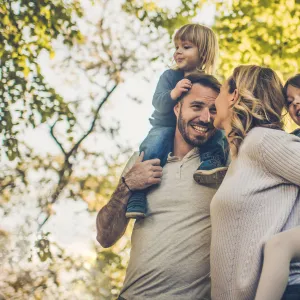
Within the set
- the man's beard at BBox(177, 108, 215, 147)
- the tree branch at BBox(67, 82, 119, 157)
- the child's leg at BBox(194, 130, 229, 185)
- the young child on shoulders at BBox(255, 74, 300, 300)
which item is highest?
the man's beard at BBox(177, 108, 215, 147)

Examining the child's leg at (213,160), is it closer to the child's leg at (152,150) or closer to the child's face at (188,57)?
the child's leg at (152,150)

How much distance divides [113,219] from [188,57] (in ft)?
4.41

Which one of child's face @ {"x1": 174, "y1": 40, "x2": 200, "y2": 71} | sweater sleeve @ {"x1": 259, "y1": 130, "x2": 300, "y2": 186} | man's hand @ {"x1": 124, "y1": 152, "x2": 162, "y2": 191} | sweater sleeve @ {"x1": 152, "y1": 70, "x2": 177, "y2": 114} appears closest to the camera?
sweater sleeve @ {"x1": 259, "y1": 130, "x2": 300, "y2": 186}

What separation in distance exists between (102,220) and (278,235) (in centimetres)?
138

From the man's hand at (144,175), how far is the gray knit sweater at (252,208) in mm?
712

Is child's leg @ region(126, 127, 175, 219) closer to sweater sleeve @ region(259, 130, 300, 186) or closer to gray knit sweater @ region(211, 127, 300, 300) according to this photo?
gray knit sweater @ region(211, 127, 300, 300)

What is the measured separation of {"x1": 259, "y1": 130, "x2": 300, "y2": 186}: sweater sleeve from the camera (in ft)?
7.56

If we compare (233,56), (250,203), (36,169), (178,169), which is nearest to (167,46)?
(233,56)

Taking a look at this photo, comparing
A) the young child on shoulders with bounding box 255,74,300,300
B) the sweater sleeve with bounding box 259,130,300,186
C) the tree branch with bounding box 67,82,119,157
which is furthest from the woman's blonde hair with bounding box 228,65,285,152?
the tree branch with bounding box 67,82,119,157

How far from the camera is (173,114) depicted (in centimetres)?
374

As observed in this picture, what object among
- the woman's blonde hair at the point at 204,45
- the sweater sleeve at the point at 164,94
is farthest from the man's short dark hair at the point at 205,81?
the woman's blonde hair at the point at 204,45

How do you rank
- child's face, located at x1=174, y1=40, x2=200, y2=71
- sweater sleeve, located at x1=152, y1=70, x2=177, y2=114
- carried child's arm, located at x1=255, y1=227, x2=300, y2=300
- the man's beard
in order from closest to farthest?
carried child's arm, located at x1=255, y1=227, x2=300, y2=300
the man's beard
sweater sleeve, located at x1=152, y1=70, x2=177, y2=114
child's face, located at x1=174, y1=40, x2=200, y2=71

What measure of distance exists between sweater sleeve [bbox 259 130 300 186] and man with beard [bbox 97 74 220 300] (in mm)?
777

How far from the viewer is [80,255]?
28.3ft
